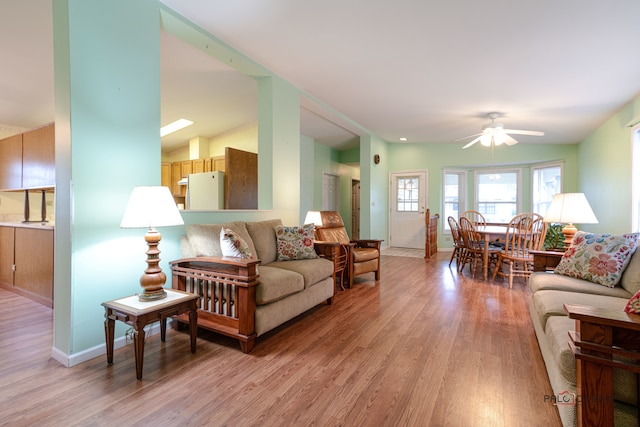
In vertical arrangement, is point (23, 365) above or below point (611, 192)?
below

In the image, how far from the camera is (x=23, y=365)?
1880mm

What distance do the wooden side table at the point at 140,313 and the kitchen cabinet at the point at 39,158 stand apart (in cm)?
225

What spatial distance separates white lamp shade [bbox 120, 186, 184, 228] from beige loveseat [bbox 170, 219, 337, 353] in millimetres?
504

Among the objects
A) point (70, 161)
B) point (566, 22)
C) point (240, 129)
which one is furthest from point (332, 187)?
point (70, 161)

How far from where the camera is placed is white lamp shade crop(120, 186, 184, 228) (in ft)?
5.96

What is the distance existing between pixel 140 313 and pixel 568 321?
2373 millimetres

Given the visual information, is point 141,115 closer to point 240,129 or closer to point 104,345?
point 104,345

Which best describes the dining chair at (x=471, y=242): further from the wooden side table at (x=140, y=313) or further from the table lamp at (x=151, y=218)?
the table lamp at (x=151, y=218)

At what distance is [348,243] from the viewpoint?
12.3 ft

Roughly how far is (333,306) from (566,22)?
3.21m

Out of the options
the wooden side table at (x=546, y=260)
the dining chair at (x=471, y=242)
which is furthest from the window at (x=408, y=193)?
the wooden side table at (x=546, y=260)

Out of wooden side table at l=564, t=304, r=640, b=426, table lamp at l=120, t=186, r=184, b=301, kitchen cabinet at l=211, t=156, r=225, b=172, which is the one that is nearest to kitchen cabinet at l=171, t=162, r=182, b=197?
kitchen cabinet at l=211, t=156, r=225, b=172

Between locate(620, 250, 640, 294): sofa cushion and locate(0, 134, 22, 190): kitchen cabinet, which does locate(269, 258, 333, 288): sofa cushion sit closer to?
locate(620, 250, 640, 294): sofa cushion

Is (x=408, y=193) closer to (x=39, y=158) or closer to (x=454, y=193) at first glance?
(x=454, y=193)
